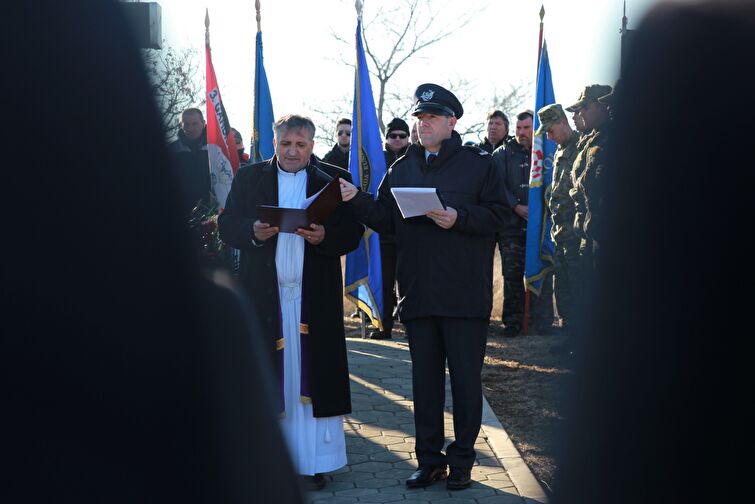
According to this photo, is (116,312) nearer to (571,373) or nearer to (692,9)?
(571,373)

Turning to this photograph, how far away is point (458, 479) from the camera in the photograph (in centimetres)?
568

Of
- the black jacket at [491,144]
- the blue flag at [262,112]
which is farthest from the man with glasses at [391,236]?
the blue flag at [262,112]

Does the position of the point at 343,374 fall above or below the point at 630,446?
below

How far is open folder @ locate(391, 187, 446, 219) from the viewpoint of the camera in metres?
5.30

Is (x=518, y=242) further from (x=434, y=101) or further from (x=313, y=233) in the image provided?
(x=313, y=233)

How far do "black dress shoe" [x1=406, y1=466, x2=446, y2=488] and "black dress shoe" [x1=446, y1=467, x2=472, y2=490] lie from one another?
0.33 ft

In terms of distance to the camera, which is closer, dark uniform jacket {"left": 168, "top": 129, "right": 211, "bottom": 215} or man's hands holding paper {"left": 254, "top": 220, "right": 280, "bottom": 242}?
man's hands holding paper {"left": 254, "top": 220, "right": 280, "bottom": 242}

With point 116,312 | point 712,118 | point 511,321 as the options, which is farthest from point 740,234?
point 511,321

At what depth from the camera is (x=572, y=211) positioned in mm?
9258

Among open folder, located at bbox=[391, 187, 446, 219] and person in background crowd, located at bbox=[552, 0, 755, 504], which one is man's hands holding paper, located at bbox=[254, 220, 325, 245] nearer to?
open folder, located at bbox=[391, 187, 446, 219]

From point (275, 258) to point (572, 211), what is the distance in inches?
168

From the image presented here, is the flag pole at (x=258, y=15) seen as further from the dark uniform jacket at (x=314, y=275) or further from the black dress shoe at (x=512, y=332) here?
the dark uniform jacket at (x=314, y=275)

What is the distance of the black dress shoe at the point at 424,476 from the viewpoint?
570 centimetres

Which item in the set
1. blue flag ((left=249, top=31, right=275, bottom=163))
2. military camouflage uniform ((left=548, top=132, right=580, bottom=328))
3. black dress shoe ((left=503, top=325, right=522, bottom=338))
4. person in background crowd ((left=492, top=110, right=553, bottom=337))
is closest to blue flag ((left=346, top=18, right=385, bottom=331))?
blue flag ((left=249, top=31, right=275, bottom=163))
